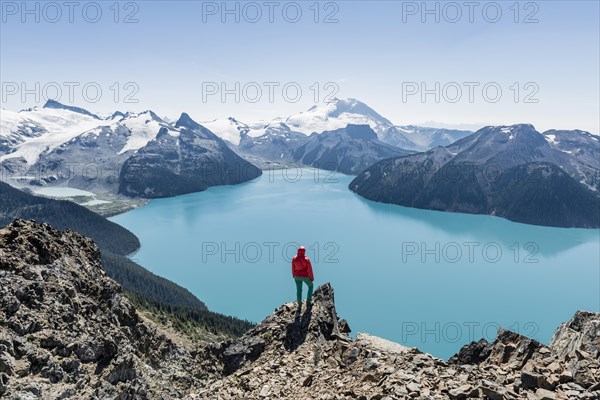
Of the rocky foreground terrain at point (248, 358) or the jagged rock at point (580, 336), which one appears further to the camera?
the jagged rock at point (580, 336)

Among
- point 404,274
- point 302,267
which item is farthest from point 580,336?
point 404,274

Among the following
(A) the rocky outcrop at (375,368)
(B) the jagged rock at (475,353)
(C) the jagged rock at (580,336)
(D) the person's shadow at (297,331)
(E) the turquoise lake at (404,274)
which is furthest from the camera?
(E) the turquoise lake at (404,274)

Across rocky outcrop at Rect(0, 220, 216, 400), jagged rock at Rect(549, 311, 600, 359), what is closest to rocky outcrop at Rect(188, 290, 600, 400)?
jagged rock at Rect(549, 311, 600, 359)

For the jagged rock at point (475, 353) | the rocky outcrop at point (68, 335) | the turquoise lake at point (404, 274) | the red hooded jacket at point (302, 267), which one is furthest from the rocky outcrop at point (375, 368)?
the turquoise lake at point (404, 274)

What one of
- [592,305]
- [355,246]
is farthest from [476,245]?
[592,305]

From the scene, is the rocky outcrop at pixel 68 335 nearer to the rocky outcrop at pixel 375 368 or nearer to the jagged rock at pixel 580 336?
the rocky outcrop at pixel 375 368

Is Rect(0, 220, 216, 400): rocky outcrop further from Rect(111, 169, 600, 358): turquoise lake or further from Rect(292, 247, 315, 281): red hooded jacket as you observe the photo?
Rect(111, 169, 600, 358): turquoise lake
